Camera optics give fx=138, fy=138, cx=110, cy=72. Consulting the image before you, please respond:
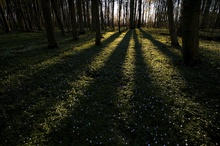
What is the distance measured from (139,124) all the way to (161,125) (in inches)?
30.2

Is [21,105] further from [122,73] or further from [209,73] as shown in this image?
[209,73]

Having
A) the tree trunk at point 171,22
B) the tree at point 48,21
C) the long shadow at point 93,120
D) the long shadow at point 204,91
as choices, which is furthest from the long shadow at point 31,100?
the tree trunk at point 171,22

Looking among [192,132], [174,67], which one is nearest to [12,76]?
[192,132]

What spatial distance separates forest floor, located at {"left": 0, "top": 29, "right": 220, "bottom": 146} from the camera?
445 cm

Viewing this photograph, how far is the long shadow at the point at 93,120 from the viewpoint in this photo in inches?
171

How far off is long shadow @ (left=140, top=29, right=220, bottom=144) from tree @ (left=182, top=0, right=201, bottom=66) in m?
0.73

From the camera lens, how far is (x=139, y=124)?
497 centimetres

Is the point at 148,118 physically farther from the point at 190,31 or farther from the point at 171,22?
the point at 171,22

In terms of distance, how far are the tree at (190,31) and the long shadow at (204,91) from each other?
731 mm

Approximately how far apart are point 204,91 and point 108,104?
486 cm

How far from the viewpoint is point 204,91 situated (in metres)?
6.87

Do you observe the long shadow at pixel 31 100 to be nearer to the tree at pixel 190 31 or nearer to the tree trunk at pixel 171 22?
the tree at pixel 190 31

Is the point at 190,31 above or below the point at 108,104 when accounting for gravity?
above

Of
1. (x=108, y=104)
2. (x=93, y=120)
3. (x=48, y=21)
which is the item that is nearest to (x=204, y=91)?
(x=108, y=104)
